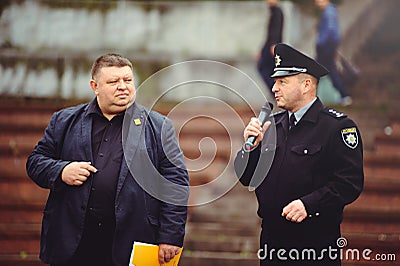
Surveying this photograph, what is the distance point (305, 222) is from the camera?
15.1ft

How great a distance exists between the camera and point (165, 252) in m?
4.67

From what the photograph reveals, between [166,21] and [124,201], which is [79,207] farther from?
[166,21]

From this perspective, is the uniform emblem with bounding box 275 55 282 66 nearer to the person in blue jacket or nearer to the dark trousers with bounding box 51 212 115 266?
the dark trousers with bounding box 51 212 115 266

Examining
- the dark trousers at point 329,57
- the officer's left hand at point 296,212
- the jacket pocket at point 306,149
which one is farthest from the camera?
the dark trousers at point 329,57

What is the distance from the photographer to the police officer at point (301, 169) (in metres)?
4.54

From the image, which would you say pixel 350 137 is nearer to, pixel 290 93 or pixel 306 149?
pixel 306 149

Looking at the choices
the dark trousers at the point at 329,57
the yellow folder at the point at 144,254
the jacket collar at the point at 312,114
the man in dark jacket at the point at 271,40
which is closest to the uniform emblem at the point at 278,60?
the jacket collar at the point at 312,114

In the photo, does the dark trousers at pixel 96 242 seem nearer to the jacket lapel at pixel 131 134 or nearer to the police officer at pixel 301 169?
the jacket lapel at pixel 131 134

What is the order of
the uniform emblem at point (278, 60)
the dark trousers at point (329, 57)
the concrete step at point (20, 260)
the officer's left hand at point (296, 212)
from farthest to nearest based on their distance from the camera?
the dark trousers at point (329, 57) → the concrete step at point (20, 260) → the uniform emblem at point (278, 60) → the officer's left hand at point (296, 212)

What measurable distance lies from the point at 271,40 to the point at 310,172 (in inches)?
230

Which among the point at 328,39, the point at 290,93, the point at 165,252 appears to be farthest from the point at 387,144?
the point at 165,252

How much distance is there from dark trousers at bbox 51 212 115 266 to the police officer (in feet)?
2.64

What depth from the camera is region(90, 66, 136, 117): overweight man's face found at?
473 cm

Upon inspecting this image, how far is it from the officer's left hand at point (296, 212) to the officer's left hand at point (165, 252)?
2.14 ft
